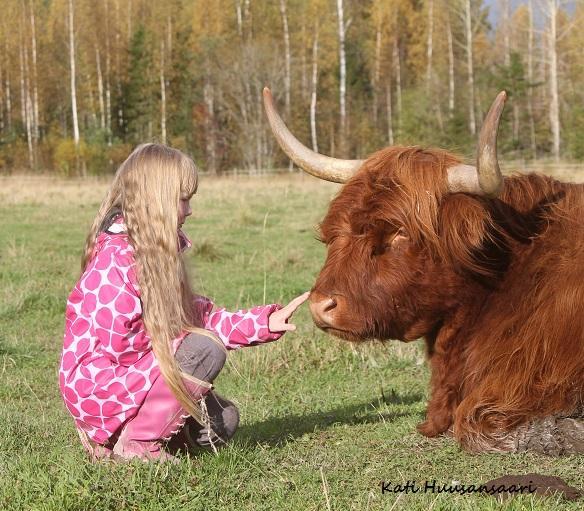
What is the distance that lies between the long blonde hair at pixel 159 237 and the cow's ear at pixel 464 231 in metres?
0.99

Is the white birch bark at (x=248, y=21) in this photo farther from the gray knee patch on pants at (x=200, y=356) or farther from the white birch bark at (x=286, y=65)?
the gray knee patch on pants at (x=200, y=356)

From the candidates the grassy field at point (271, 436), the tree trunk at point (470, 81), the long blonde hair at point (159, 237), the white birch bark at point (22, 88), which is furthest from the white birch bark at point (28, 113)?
the long blonde hair at point (159, 237)

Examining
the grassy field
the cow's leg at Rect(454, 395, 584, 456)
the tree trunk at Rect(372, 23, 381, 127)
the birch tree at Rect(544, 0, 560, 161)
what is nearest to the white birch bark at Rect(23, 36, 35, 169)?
the tree trunk at Rect(372, 23, 381, 127)

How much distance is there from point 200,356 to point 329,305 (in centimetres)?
52

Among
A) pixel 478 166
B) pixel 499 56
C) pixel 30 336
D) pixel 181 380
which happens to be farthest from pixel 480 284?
pixel 499 56

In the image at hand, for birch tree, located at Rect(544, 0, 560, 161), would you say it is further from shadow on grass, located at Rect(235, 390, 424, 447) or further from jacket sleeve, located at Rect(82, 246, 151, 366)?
jacket sleeve, located at Rect(82, 246, 151, 366)

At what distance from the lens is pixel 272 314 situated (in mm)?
3537

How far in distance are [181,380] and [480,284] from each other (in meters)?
1.25

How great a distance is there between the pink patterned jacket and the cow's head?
676mm

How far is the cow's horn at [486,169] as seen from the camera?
113 inches

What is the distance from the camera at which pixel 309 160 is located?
4066mm

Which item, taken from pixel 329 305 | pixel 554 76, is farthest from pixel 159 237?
pixel 554 76

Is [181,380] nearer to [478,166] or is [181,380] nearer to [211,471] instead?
[211,471]

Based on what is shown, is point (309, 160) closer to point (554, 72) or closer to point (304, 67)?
point (554, 72)
